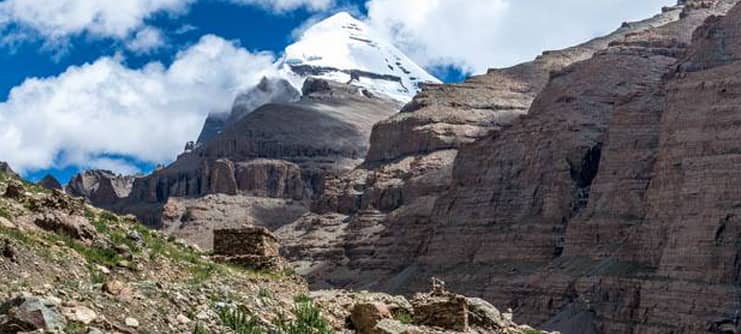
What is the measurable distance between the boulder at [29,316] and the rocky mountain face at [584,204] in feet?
296

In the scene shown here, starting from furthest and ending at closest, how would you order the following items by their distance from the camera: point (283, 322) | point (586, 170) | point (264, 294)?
point (586, 170) → point (264, 294) → point (283, 322)

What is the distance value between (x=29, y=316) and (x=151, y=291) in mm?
3276

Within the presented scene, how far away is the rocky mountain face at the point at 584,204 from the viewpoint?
11231cm

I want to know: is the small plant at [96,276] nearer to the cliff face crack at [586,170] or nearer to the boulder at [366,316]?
the boulder at [366,316]

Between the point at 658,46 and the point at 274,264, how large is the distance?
147 m

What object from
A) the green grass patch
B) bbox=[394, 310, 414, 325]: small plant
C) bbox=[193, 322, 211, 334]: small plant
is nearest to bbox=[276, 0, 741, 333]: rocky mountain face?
bbox=[394, 310, 414, 325]: small plant

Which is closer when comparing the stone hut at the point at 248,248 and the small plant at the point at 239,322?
the small plant at the point at 239,322

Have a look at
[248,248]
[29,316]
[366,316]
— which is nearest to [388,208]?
[248,248]

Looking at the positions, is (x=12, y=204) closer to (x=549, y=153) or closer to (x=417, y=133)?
(x=549, y=153)

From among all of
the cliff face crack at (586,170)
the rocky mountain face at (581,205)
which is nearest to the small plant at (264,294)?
the rocky mountain face at (581,205)

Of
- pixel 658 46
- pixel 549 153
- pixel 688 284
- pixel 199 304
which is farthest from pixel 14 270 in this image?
pixel 658 46

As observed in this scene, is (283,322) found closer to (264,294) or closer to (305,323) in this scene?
(305,323)

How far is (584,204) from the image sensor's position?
141875 mm

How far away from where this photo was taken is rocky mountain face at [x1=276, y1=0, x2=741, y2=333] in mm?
112312
